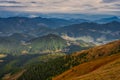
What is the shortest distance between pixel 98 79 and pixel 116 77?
5.62 metres

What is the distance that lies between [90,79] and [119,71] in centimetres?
874

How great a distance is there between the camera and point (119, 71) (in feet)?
255

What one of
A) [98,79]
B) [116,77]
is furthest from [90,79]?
[116,77]

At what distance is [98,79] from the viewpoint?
244 ft

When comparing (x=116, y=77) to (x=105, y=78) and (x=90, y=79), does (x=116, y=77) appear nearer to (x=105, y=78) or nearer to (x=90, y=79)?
(x=105, y=78)

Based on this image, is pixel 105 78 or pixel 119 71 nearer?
pixel 105 78

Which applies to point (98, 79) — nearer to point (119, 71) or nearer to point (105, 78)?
point (105, 78)

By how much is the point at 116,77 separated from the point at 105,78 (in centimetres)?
314

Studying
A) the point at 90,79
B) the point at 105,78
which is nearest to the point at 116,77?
the point at 105,78

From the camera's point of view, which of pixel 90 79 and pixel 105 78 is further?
pixel 90 79

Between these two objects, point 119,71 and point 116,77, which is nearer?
point 116,77

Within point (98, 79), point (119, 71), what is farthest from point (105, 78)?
point (119, 71)

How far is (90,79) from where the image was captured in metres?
78.0
